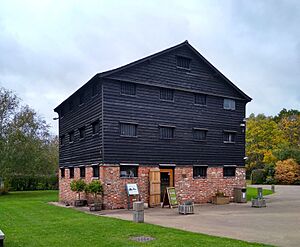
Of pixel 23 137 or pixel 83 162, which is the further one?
pixel 23 137

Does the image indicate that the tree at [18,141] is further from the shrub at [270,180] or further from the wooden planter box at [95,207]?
the shrub at [270,180]

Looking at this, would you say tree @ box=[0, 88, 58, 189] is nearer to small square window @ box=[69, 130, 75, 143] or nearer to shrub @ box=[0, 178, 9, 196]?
shrub @ box=[0, 178, 9, 196]

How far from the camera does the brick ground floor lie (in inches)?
802

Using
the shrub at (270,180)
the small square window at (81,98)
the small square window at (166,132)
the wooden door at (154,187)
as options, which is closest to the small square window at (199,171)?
the small square window at (166,132)

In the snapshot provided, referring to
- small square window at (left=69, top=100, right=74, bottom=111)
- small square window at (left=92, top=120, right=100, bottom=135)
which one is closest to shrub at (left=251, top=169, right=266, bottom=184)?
small square window at (left=69, top=100, right=74, bottom=111)

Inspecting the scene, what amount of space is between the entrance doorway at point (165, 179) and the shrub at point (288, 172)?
27071 mm

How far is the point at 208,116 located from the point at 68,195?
10459mm

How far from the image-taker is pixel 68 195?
26.0m

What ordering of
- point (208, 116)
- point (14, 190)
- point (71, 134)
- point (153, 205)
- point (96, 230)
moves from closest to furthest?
point (96, 230)
point (153, 205)
point (208, 116)
point (71, 134)
point (14, 190)

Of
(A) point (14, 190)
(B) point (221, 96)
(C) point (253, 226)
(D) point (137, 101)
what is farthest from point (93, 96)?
(A) point (14, 190)

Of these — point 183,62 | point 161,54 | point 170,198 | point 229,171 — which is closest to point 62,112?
point 161,54

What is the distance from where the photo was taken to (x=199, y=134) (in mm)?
24484

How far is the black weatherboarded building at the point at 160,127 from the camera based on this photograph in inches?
824

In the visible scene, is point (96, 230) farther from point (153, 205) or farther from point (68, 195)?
point (68, 195)
